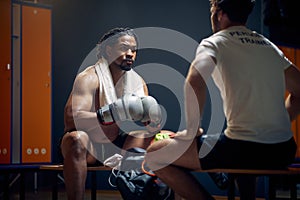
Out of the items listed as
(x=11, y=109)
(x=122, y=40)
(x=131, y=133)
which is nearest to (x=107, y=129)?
(x=131, y=133)

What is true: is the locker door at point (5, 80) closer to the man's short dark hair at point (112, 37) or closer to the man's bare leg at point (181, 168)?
the man's short dark hair at point (112, 37)

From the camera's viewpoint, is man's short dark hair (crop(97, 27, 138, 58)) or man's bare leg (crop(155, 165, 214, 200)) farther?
man's short dark hair (crop(97, 27, 138, 58))

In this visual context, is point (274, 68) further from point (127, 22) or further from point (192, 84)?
point (127, 22)

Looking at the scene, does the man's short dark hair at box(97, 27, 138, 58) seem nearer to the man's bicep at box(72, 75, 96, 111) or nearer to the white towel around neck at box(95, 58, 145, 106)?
the white towel around neck at box(95, 58, 145, 106)

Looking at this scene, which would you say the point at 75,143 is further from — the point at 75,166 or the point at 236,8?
the point at 236,8

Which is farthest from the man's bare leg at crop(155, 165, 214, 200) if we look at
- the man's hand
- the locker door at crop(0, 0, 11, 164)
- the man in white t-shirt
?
the locker door at crop(0, 0, 11, 164)

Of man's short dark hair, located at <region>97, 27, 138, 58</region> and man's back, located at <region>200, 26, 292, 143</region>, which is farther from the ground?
man's short dark hair, located at <region>97, 27, 138, 58</region>

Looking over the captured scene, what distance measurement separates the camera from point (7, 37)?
4.10 meters

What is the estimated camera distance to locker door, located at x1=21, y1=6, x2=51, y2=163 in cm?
429

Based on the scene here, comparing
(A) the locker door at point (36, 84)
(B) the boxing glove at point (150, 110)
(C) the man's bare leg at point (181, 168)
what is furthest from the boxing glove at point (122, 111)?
(A) the locker door at point (36, 84)

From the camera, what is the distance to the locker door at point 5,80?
4055 mm

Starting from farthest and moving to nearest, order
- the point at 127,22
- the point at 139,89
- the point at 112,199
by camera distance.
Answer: the point at 127,22 < the point at 112,199 < the point at 139,89

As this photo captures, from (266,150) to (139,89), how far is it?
132 cm

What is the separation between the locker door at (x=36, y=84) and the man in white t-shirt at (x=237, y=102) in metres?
2.68
